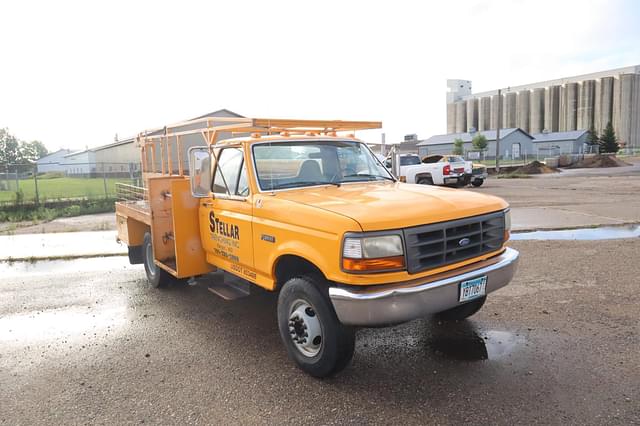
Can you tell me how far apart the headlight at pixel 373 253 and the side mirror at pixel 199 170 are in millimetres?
2055

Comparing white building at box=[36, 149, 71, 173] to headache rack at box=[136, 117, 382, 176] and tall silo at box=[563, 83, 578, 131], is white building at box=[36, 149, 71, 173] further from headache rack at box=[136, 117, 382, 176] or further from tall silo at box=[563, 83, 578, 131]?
tall silo at box=[563, 83, 578, 131]

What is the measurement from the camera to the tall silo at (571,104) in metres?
95.9

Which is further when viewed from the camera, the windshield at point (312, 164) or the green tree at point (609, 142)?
the green tree at point (609, 142)

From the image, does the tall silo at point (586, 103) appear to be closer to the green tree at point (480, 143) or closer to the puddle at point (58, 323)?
the green tree at point (480, 143)

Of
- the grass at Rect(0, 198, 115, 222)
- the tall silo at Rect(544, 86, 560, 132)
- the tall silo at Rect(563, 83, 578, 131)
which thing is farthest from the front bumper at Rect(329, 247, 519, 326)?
the tall silo at Rect(544, 86, 560, 132)

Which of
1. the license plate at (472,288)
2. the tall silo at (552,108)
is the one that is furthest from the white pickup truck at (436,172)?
the tall silo at (552,108)

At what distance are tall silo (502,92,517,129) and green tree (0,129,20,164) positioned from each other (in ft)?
340

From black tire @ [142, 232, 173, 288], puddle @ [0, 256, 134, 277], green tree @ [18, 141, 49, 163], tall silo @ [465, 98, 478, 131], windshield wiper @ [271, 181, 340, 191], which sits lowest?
puddle @ [0, 256, 134, 277]

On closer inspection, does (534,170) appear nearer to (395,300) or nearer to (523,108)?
(395,300)

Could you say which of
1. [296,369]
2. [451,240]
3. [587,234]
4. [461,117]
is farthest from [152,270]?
[461,117]

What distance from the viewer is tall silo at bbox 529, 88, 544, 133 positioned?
10138 cm

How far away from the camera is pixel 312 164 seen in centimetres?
489

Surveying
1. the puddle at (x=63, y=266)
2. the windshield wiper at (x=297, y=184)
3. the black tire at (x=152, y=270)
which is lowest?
the puddle at (x=63, y=266)

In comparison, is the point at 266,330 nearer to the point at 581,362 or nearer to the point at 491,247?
the point at 491,247
